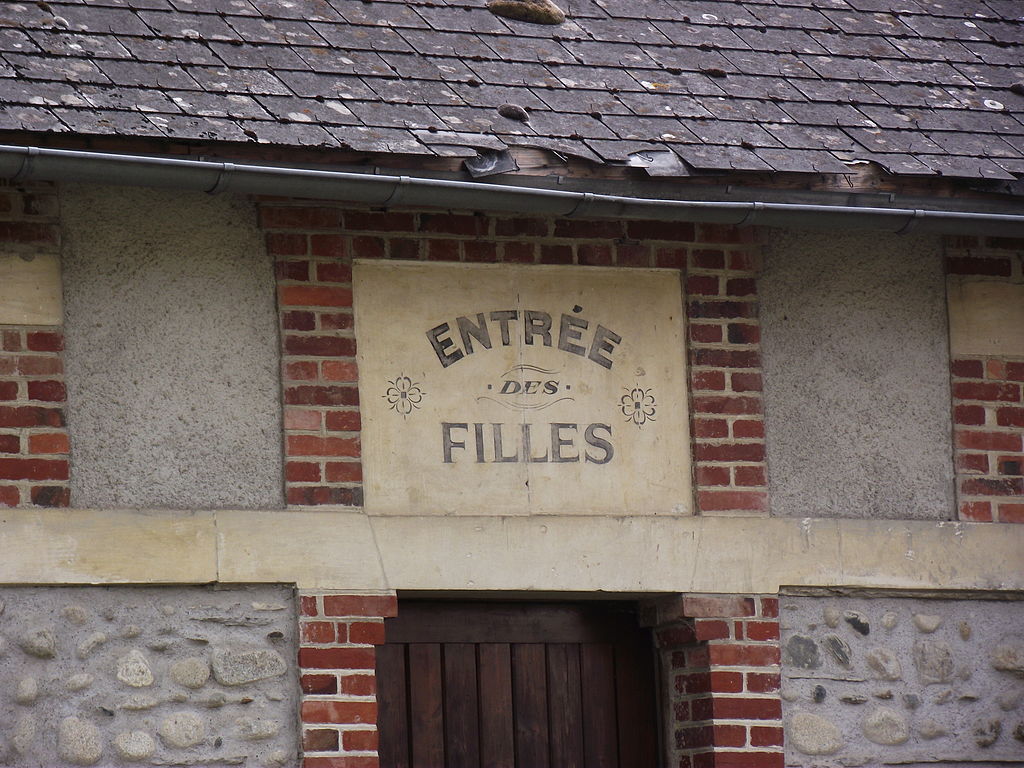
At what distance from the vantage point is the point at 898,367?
20.5 feet

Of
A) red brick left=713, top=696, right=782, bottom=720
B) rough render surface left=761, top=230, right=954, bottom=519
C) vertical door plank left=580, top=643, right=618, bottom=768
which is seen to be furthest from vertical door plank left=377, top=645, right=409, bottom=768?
rough render surface left=761, top=230, right=954, bottom=519

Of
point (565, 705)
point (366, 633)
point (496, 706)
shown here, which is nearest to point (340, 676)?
point (366, 633)

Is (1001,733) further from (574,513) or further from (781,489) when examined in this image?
(574,513)

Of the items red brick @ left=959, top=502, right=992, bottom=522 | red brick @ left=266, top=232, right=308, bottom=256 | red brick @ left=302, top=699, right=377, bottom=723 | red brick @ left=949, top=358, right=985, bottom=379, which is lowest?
red brick @ left=302, top=699, right=377, bottom=723

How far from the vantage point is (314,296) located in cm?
577

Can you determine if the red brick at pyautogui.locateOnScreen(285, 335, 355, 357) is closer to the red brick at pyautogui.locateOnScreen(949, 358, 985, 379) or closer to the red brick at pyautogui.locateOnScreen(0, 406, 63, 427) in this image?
the red brick at pyautogui.locateOnScreen(0, 406, 63, 427)

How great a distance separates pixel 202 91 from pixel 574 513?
183 cm

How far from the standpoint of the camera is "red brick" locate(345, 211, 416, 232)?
5.86 m

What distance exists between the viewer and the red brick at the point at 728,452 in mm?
5984

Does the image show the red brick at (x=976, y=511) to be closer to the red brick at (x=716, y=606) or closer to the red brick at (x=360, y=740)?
the red brick at (x=716, y=606)

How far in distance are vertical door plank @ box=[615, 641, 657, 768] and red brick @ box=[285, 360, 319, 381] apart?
4.84 ft

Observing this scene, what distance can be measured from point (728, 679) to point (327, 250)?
1.96m

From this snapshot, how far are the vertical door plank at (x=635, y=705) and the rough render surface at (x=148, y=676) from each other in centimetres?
125

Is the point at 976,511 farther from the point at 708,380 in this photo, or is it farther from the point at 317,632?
the point at 317,632
